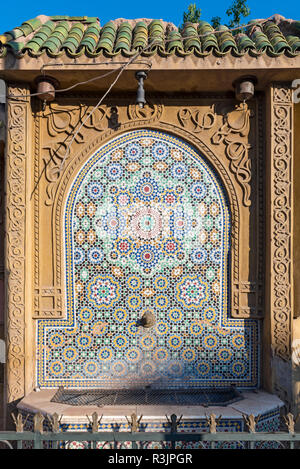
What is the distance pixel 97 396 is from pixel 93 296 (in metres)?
0.98

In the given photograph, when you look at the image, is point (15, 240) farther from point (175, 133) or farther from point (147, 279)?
point (175, 133)

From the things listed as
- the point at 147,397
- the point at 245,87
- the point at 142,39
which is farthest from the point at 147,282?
the point at 142,39

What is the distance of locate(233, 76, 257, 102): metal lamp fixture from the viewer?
3354 mm

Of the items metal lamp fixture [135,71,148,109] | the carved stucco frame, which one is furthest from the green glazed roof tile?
the carved stucco frame

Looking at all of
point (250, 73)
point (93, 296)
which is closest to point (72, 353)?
point (93, 296)

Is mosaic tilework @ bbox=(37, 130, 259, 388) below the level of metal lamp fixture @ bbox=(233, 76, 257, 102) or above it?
below

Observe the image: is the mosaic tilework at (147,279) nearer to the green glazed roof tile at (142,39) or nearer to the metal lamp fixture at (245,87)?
the metal lamp fixture at (245,87)

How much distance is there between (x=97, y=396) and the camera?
11.3 feet

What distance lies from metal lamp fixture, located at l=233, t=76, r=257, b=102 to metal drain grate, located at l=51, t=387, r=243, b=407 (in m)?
2.92

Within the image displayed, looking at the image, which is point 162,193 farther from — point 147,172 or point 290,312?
point 290,312

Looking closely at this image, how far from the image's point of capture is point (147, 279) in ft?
11.9

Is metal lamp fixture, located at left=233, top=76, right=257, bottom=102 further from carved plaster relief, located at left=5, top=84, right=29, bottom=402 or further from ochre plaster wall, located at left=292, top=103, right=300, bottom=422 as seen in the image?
carved plaster relief, located at left=5, top=84, right=29, bottom=402

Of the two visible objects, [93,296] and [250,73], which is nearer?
[250,73]

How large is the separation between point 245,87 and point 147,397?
3156mm
